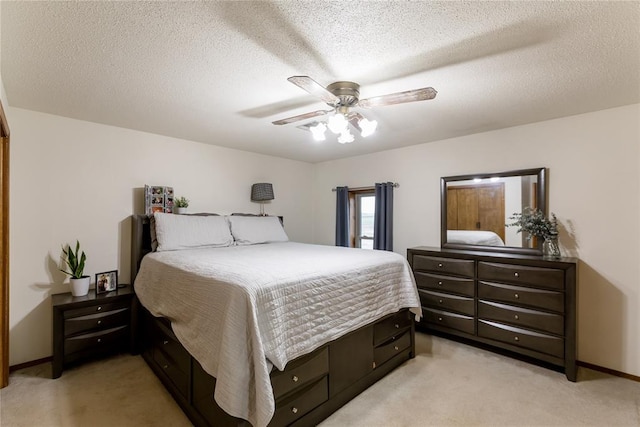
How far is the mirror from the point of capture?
3098 mm

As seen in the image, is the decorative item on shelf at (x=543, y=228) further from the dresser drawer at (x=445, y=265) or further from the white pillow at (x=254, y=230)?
the white pillow at (x=254, y=230)

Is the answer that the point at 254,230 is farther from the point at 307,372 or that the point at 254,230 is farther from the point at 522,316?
the point at 522,316

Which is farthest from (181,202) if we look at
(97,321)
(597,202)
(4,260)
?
(597,202)

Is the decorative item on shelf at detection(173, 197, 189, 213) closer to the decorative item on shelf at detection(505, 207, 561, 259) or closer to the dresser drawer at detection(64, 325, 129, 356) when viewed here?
the dresser drawer at detection(64, 325, 129, 356)

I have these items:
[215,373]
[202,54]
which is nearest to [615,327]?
[215,373]

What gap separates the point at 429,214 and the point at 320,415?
8.97 ft

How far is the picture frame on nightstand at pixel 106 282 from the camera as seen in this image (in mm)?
2916

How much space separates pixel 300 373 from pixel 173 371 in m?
1.05

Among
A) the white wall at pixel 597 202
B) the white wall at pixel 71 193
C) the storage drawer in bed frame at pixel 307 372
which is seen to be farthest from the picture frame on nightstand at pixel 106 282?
the white wall at pixel 597 202

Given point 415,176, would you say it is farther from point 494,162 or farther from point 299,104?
point 299,104

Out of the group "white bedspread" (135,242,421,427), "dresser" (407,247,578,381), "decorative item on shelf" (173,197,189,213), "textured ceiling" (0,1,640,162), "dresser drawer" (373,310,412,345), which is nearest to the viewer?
"textured ceiling" (0,1,640,162)

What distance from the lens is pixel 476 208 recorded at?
3.49 meters

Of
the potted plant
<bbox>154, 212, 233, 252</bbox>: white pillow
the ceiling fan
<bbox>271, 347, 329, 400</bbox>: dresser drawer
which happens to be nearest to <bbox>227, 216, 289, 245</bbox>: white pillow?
<bbox>154, 212, 233, 252</bbox>: white pillow

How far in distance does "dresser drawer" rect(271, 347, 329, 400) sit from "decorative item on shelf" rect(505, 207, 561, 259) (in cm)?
240
